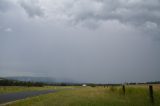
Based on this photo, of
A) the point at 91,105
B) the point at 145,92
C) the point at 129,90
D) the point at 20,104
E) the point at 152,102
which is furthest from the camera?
the point at 129,90

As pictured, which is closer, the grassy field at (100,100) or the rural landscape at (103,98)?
the grassy field at (100,100)

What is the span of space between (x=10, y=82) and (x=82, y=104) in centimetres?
9733

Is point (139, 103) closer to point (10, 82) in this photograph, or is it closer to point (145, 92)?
point (145, 92)

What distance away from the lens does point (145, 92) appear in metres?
29.9

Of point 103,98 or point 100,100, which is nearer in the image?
point 100,100

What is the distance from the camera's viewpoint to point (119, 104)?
70.8ft

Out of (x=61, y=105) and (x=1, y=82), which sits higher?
(x=1, y=82)

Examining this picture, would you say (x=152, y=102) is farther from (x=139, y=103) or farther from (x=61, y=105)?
(x=61, y=105)

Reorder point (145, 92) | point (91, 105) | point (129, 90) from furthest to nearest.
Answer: point (129, 90) → point (145, 92) → point (91, 105)

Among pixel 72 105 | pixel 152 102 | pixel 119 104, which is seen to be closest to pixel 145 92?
pixel 152 102

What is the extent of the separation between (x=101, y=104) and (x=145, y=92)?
979 centimetres

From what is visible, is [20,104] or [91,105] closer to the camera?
[91,105]

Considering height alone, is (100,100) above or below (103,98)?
below

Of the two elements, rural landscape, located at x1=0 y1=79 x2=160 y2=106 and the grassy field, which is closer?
the grassy field
